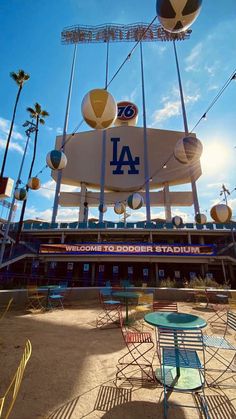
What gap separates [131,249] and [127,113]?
25.1 m

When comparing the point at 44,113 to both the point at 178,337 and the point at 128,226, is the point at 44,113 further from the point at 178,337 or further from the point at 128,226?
the point at 178,337

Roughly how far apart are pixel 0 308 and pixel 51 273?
11.9 metres

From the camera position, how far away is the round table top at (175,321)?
3.04 metres

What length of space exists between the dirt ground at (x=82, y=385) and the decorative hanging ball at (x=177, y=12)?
250 inches

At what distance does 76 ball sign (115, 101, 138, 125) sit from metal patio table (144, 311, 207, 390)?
33764mm

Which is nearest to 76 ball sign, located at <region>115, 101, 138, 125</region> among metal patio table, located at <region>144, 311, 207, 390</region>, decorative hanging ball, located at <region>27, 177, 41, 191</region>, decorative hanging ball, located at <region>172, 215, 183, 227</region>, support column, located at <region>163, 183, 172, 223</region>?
support column, located at <region>163, 183, 172, 223</region>

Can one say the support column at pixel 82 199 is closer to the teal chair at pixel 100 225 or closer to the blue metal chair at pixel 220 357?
the teal chair at pixel 100 225

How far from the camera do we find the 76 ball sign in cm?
3297

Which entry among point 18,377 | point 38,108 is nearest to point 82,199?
point 38,108

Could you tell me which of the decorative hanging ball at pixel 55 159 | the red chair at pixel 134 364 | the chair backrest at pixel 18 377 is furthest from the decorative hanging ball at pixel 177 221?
the chair backrest at pixel 18 377

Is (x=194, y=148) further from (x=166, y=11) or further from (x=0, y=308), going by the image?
(x=0, y=308)

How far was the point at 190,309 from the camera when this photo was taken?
8.35 m

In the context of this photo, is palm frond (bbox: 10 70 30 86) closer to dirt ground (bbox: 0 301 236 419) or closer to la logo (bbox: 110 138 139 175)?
la logo (bbox: 110 138 139 175)

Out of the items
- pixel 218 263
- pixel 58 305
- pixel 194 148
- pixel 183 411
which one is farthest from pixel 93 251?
pixel 183 411
